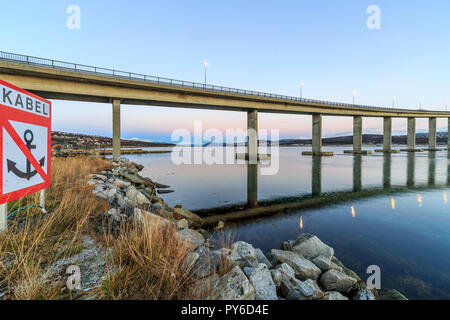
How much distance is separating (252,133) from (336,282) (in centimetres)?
4056

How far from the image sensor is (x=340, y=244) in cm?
629

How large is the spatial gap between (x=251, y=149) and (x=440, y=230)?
3695 centimetres

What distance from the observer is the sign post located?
3.32 m

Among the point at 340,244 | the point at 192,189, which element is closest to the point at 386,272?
the point at 340,244

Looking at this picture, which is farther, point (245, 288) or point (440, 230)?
point (440, 230)

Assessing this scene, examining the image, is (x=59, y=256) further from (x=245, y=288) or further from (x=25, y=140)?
(x=245, y=288)

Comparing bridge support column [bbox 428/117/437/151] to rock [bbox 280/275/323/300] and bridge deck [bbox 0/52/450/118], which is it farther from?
rock [bbox 280/275/323/300]

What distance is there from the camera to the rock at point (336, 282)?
12.0 feet

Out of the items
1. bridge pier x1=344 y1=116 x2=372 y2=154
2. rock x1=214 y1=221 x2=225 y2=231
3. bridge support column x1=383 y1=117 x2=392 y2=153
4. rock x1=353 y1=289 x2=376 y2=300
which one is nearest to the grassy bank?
rock x1=353 y1=289 x2=376 y2=300

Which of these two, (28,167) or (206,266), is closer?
(206,266)

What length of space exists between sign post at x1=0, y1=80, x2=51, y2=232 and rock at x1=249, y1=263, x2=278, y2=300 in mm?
4284

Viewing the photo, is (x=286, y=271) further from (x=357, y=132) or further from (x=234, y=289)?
(x=357, y=132)

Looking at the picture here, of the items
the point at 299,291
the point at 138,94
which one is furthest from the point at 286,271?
the point at 138,94

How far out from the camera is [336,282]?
12.2 ft
